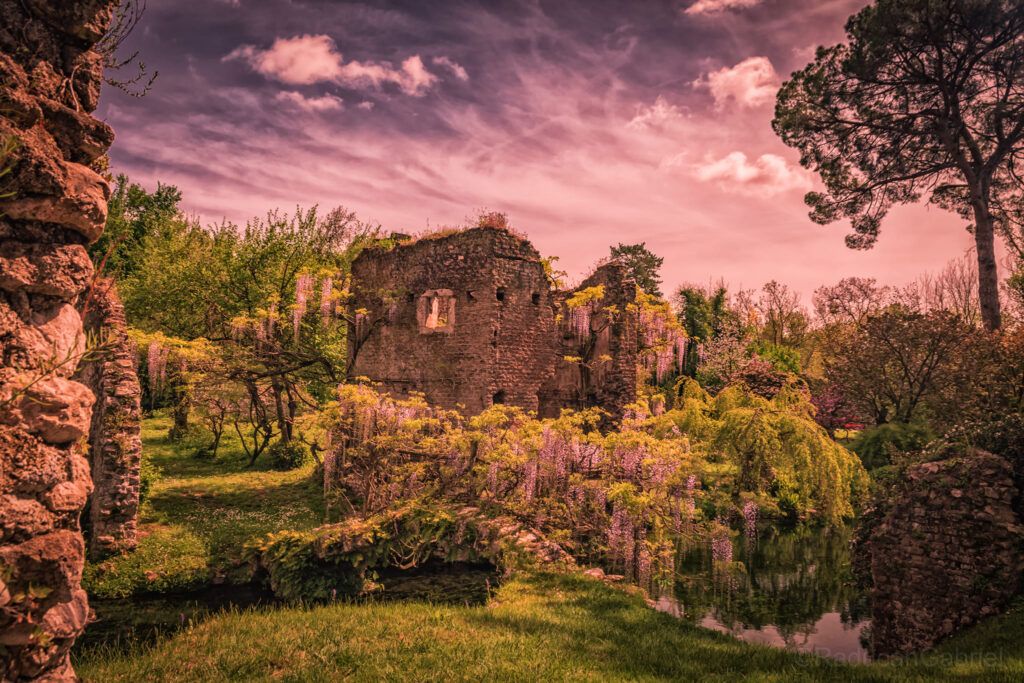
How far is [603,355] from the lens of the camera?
16109 mm

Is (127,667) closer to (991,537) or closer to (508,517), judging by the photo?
(508,517)

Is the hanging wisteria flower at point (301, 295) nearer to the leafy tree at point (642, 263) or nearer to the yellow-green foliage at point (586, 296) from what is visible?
the yellow-green foliage at point (586, 296)

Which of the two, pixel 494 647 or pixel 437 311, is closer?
pixel 494 647

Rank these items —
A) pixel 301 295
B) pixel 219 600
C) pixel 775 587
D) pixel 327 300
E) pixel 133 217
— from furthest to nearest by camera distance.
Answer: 1. pixel 133 217
2. pixel 327 300
3. pixel 301 295
4. pixel 775 587
5. pixel 219 600

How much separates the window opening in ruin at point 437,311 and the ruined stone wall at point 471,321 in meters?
0.03

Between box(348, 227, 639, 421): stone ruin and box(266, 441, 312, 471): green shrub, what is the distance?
349 cm

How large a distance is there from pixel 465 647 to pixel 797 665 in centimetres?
339

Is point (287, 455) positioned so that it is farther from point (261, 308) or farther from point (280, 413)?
point (261, 308)

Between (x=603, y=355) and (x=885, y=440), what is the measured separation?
307 inches

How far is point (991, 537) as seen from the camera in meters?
6.53

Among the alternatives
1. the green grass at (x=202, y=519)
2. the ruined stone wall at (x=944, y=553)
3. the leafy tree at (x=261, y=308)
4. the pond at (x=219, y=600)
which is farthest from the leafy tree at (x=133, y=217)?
the ruined stone wall at (x=944, y=553)

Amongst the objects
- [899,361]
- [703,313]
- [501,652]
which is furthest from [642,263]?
[501,652]

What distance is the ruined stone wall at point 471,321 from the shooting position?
45.6 ft

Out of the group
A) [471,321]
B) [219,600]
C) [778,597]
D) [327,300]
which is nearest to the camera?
[219,600]
